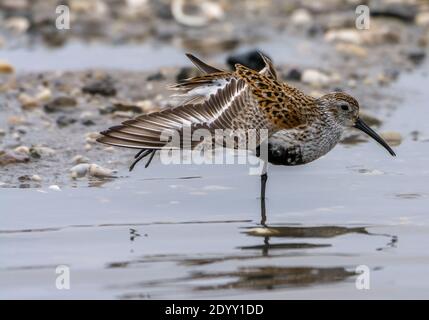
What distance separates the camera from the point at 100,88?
1188cm

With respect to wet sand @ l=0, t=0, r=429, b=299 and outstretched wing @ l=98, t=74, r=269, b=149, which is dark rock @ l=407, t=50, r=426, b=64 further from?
outstretched wing @ l=98, t=74, r=269, b=149

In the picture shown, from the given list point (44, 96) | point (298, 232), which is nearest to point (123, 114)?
point (44, 96)

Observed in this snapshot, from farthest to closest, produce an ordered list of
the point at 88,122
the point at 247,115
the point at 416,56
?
1. the point at 416,56
2. the point at 88,122
3. the point at 247,115

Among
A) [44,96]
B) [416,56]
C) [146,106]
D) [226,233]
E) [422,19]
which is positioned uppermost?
[422,19]

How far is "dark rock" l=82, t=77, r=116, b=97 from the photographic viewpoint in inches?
466

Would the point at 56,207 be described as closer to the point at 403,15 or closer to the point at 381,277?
the point at 381,277

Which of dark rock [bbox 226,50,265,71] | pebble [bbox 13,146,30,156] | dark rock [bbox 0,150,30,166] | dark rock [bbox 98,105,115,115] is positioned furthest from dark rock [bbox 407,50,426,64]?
dark rock [bbox 0,150,30,166]

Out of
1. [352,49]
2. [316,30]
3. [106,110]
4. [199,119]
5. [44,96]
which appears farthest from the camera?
[316,30]

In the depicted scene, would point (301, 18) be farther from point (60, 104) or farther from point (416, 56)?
point (60, 104)

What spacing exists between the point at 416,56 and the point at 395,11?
1.87 m

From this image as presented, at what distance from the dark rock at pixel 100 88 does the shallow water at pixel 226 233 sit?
8.85 feet

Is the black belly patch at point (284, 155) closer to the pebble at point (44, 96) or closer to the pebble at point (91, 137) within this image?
the pebble at point (91, 137)

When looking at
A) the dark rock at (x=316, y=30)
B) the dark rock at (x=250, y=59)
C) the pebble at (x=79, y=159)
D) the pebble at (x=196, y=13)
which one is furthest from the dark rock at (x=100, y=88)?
the dark rock at (x=316, y=30)
